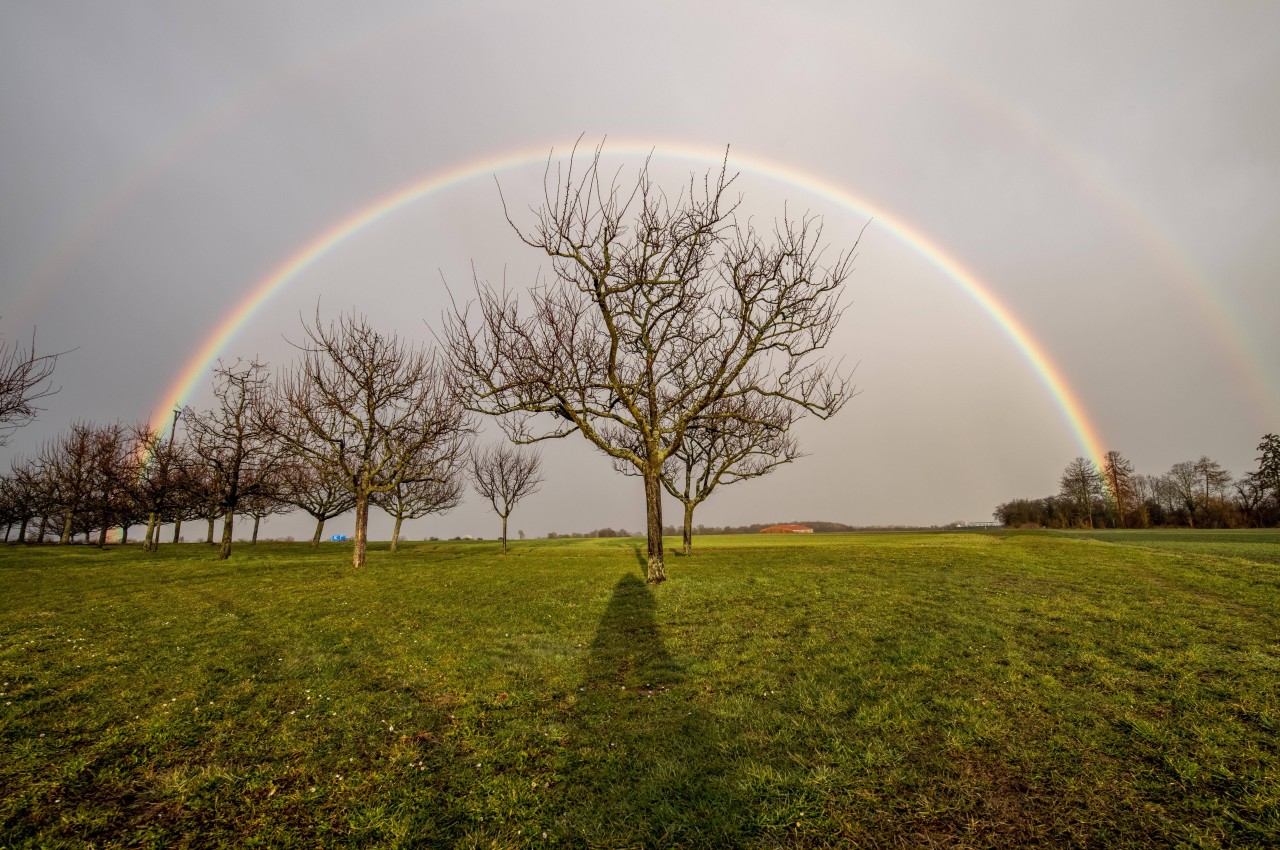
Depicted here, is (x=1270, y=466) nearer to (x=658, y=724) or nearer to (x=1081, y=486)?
(x=1081, y=486)

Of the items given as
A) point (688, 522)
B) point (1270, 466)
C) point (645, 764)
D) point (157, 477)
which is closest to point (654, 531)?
point (645, 764)

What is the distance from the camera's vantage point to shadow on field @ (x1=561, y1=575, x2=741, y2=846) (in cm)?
507

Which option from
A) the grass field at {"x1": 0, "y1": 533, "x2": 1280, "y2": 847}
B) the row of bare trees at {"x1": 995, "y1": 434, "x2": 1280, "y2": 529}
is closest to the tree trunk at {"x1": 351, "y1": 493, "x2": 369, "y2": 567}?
the grass field at {"x1": 0, "y1": 533, "x2": 1280, "y2": 847}

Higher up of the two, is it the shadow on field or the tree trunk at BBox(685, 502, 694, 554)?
the tree trunk at BBox(685, 502, 694, 554)

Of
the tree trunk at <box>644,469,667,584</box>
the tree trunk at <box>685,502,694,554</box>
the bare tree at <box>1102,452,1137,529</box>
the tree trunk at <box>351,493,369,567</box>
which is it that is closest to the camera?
the tree trunk at <box>644,469,667,584</box>

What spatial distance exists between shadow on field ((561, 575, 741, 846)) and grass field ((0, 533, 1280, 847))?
36 millimetres

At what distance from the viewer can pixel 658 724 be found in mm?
7270

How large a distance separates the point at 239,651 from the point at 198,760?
511 centimetres

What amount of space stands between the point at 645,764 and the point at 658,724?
1.08 metres

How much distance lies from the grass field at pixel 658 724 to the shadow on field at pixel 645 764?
0.12 ft

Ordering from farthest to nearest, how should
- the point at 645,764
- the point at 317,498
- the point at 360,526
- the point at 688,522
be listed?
the point at 317,498 → the point at 688,522 → the point at 360,526 → the point at 645,764

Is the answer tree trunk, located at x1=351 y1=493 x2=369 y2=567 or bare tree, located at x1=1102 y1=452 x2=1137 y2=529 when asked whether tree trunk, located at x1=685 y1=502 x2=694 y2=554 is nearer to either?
tree trunk, located at x1=351 y1=493 x2=369 y2=567

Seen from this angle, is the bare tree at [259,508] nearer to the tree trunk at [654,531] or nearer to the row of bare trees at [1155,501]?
the tree trunk at [654,531]

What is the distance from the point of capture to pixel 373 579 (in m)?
20.8
